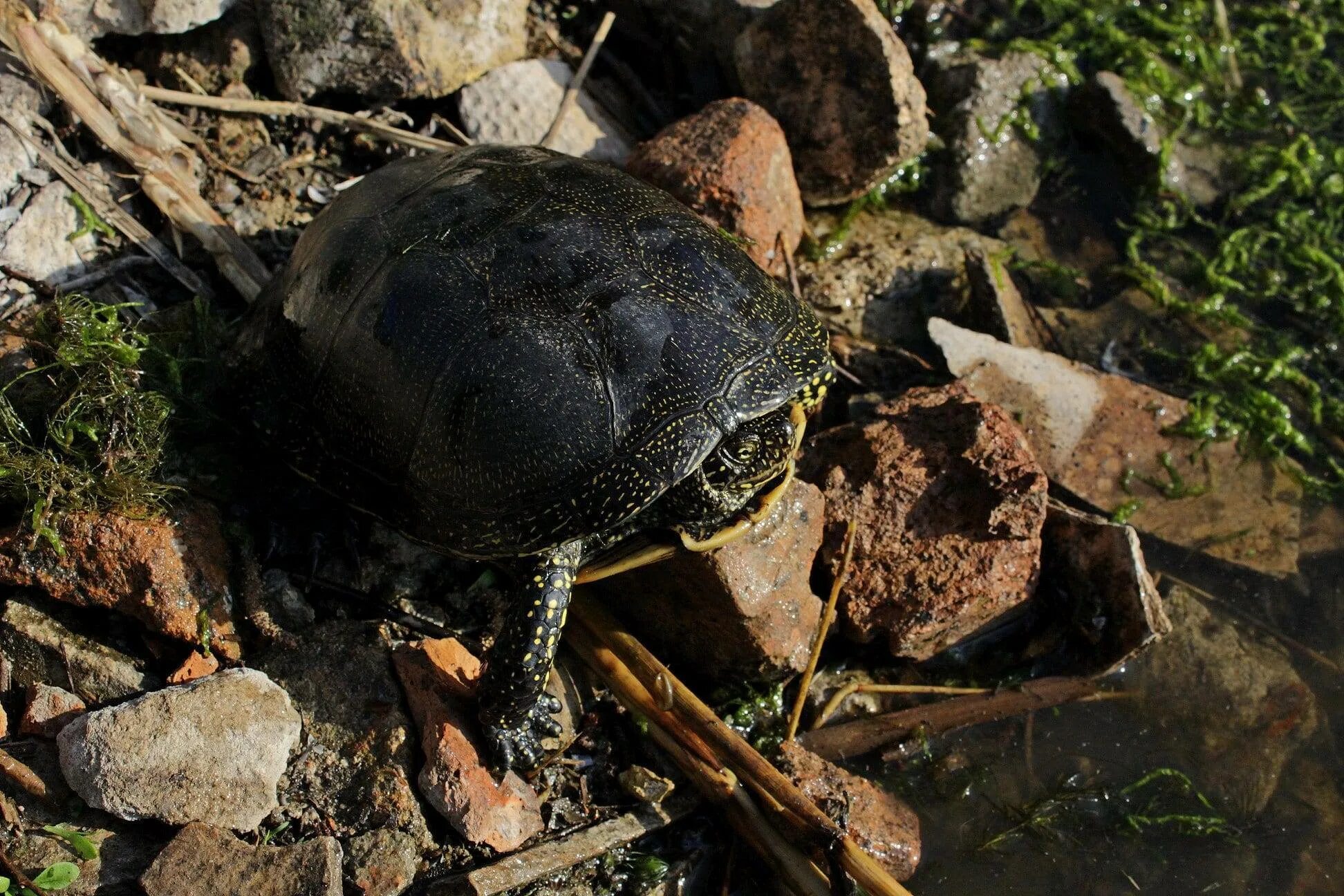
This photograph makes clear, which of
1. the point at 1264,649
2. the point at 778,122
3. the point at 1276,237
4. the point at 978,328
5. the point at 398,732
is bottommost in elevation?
the point at 1264,649

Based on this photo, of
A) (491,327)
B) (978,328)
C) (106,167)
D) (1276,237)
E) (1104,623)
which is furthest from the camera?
(1276,237)

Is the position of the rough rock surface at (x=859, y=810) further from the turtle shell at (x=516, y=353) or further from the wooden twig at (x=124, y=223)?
the wooden twig at (x=124, y=223)

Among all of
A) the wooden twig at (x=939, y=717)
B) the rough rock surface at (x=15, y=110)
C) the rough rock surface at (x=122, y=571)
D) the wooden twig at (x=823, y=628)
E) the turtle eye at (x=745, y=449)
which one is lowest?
the wooden twig at (x=939, y=717)

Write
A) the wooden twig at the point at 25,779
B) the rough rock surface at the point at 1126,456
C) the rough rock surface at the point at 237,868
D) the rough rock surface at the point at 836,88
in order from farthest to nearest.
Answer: the rough rock surface at the point at 836,88
the rough rock surface at the point at 1126,456
the wooden twig at the point at 25,779
the rough rock surface at the point at 237,868

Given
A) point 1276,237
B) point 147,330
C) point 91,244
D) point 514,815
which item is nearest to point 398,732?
point 514,815

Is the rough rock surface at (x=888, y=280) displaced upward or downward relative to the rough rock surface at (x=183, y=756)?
downward

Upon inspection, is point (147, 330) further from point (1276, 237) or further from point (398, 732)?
point (1276, 237)

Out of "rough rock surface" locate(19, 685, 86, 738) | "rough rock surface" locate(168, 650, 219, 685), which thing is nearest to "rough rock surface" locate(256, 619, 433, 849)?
"rough rock surface" locate(168, 650, 219, 685)

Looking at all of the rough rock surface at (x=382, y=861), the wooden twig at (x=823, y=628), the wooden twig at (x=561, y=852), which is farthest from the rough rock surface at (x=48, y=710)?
the wooden twig at (x=823, y=628)
